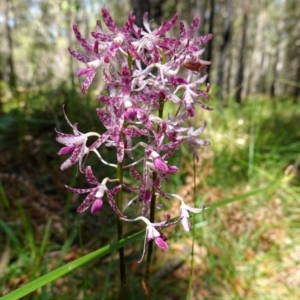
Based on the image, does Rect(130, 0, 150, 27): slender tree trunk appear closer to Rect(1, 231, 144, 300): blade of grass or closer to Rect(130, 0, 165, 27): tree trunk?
Rect(130, 0, 165, 27): tree trunk

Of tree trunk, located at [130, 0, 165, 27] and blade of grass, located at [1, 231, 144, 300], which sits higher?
tree trunk, located at [130, 0, 165, 27]

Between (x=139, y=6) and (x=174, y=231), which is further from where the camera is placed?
(x=139, y=6)

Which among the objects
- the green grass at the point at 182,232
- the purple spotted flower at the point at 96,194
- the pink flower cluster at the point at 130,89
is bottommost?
the green grass at the point at 182,232

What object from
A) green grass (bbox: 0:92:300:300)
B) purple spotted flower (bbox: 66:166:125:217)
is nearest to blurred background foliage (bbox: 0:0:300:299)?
green grass (bbox: 0:92:300:300)

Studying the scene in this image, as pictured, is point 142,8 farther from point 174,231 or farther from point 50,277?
point 50,277

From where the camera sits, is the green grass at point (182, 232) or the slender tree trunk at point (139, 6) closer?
the green grass at point (182, 232)

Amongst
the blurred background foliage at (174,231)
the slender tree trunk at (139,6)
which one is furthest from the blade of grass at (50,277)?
the slender tree trunk at (139,6)

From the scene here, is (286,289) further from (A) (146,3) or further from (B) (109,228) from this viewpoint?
(A) (146,3)

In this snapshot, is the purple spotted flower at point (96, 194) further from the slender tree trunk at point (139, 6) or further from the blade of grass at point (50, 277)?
the slender tree trunk at point (139, 6)

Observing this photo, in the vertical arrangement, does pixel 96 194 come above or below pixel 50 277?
above

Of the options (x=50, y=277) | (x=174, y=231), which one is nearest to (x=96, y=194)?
Result: (x=50, y=277)
